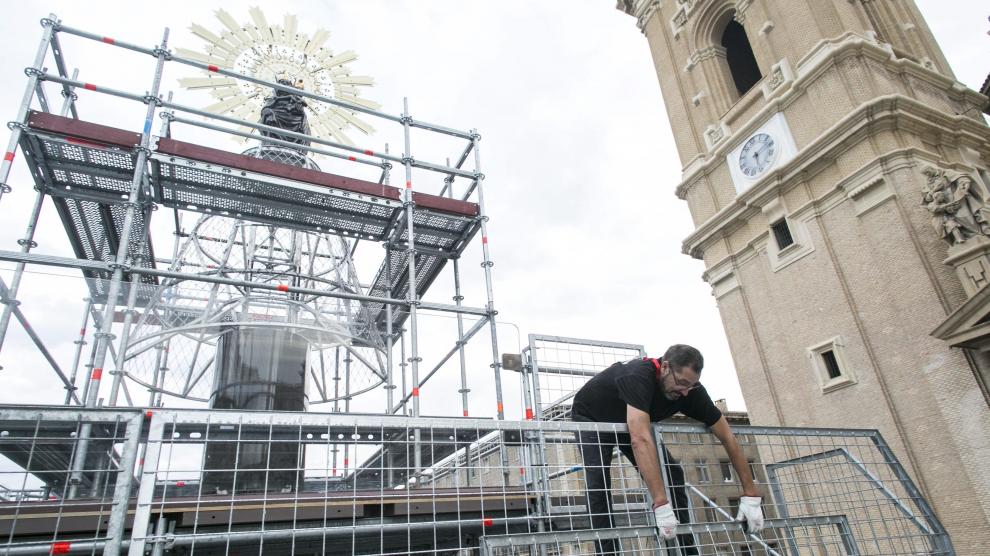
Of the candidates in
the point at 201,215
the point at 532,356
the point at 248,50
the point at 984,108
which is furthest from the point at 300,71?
the point at 984,108

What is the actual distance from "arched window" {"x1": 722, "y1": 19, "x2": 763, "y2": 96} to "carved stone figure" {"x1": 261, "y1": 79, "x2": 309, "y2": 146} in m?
15.9

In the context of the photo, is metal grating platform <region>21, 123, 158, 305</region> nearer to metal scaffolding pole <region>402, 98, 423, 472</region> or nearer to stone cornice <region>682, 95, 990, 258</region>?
metal scaffolding pole <region>402, 98, 423, 472</region>

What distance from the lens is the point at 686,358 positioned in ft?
13.5

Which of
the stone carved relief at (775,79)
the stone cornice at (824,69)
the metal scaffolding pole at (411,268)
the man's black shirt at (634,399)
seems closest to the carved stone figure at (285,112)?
the metal scaffolding pole at (411,268)

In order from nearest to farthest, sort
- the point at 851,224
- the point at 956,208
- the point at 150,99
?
1. the point at 150,99
2. the point at 956,208
3. the point at 851,224

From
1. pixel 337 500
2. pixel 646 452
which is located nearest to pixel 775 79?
pixel 646 452

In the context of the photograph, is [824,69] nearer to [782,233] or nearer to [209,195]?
[782,233]

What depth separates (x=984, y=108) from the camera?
17.3m

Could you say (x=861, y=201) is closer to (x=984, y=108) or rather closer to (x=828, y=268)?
(x=828, y=268)

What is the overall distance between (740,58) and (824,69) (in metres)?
6.22

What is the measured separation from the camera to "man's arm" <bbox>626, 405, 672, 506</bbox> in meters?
3.65

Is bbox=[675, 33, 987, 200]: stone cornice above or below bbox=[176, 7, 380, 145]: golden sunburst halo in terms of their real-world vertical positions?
above

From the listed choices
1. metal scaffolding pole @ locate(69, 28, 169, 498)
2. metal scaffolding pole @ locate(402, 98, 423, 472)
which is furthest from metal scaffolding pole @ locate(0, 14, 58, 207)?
metal scaffolding pole @ locate(402, 98, 423, 472)

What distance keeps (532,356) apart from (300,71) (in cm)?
824
